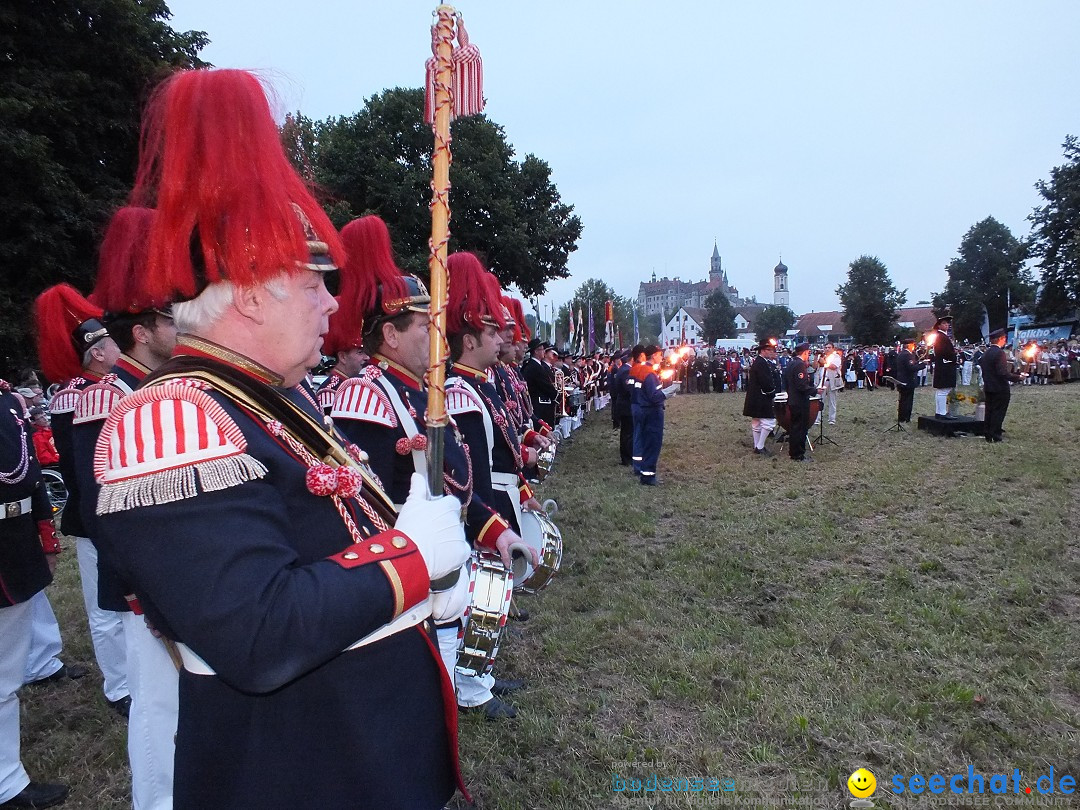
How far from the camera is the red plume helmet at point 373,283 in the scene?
296 centimetres

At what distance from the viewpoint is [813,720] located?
148 inches

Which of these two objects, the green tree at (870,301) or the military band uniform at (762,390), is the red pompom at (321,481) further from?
the green tree at (870,301)

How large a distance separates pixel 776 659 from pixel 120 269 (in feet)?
15.2

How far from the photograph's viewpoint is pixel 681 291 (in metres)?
165

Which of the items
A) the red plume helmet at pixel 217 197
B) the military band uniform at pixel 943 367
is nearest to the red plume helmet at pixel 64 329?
the red plume helmet at pixel 217 197

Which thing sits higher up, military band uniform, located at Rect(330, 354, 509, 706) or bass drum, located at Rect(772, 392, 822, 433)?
military band uniform, located at Rect(330, 354, 509, 706)

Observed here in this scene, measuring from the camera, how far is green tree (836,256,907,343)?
186 feet

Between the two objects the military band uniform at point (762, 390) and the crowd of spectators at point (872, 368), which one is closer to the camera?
the military band uniform at point (762, 390)

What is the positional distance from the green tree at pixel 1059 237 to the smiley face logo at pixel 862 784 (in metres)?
47.9

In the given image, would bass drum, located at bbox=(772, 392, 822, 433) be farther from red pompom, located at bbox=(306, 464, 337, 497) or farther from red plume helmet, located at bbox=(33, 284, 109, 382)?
red pompom, located at bbox=(306, 464, 337, 497)

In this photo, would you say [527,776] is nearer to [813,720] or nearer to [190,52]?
[813,720]

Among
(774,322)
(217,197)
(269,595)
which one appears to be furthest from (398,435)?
(774,322)

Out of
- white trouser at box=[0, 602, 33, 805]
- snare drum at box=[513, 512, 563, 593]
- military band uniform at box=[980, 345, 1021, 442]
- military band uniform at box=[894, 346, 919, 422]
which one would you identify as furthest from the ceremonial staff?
military band uniform at box=[894, 346, 919, 422]

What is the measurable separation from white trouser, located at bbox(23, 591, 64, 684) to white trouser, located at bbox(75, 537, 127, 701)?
85 cm
